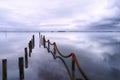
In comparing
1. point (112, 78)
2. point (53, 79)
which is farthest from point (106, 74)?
point (53, 79)

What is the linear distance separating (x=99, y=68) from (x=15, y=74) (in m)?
10.0

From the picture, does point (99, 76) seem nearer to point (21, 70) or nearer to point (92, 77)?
point (92, 77)

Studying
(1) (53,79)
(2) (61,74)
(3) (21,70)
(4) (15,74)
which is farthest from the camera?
(4) (15,74)

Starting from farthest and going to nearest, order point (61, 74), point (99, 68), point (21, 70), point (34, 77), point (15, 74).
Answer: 1. point (99, 68)
2. point (15, 74)
3. point (61, 74)
4. point (34, 77)
5. point (21, 70)

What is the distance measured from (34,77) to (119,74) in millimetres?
8899

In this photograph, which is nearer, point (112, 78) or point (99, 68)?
point (112, 78)

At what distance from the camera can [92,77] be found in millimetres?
14305

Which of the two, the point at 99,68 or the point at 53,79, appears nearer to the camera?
the point at 53,79

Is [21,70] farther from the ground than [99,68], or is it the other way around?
[21,70]

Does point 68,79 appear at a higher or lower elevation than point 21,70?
lower

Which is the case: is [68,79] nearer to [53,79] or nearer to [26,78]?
[53,79]

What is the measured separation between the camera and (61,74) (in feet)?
47.2

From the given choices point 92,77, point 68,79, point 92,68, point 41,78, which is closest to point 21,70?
point 41,78

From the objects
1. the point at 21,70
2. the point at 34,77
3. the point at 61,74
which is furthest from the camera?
the point at 61,74
